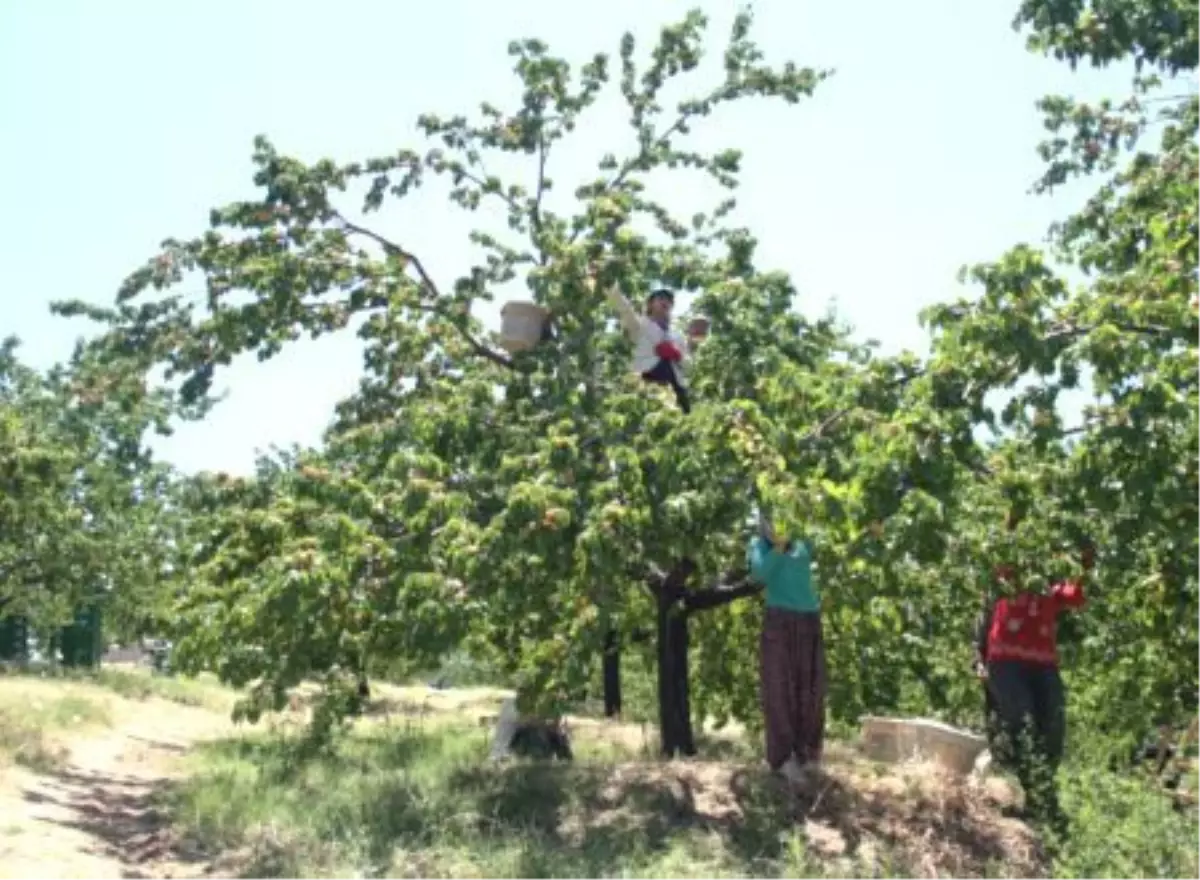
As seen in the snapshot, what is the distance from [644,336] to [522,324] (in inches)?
40.3

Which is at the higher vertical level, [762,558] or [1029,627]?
[762,558]

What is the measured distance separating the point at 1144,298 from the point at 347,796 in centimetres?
619

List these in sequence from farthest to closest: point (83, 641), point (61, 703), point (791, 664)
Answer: point (83, 641) → point (61, 703) → point (791, 664)

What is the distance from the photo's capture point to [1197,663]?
945 cm

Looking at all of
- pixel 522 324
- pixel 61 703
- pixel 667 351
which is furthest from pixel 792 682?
pixel 61 703

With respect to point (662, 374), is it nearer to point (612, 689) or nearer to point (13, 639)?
point (612, 689)

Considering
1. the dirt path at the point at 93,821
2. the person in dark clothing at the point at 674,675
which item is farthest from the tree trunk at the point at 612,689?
the person in dark clothing at the point at 674,675

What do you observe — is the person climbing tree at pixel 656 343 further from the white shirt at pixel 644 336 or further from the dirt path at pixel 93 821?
the dirt path at pixel 93 821

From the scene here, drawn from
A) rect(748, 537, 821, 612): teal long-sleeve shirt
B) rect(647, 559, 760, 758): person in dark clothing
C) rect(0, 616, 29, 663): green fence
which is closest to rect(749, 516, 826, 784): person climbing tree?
rect(748, 537, 821, 612): teal long-sleeve shirt

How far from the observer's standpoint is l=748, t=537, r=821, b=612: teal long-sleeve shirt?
7.75 meters

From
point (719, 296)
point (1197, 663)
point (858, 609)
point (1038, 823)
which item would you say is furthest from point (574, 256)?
point (1197, 663)

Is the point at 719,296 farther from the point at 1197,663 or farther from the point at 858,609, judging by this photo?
the point at 1197,663

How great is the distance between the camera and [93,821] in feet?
31.3

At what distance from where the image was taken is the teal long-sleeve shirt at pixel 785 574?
25.4 ft
